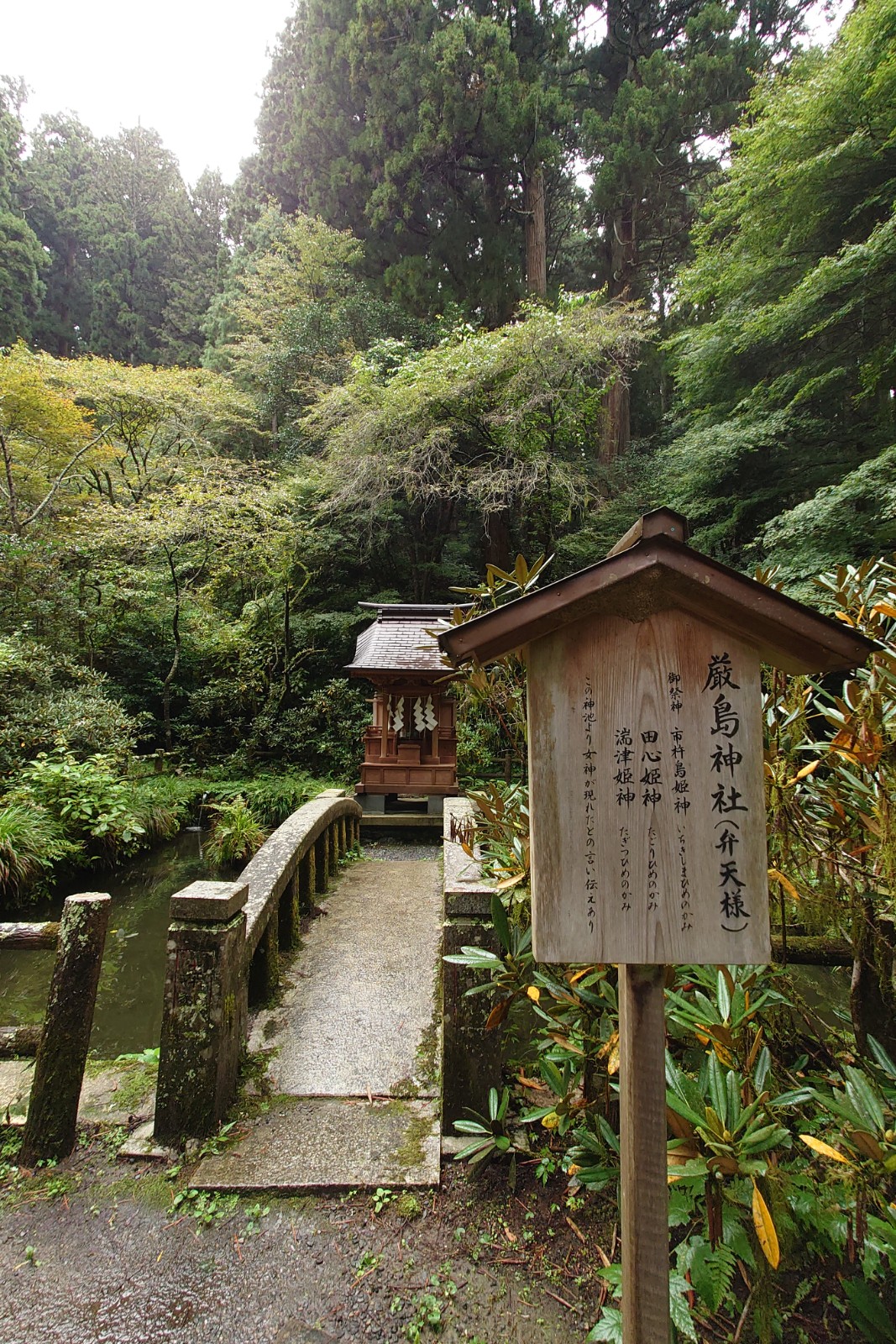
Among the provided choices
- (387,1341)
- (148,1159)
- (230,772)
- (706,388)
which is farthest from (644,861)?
(706,388)

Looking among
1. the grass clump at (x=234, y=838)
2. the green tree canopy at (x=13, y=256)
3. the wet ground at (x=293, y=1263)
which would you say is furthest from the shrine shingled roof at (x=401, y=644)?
the green tree canopy at (x=13, y=256)

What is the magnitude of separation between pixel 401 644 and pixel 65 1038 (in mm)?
6938

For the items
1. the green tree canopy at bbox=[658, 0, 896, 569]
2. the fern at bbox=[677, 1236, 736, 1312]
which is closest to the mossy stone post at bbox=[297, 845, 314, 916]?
the fern at bbox=[677, 1236, 736, 1312]

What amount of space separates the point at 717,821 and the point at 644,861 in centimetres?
21

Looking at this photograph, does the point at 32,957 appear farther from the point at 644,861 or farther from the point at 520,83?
the point at 520,83

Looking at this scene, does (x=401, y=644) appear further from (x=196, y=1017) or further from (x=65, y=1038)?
(x=65, y=1038)

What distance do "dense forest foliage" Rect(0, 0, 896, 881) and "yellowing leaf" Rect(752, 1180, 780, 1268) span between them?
5602mm

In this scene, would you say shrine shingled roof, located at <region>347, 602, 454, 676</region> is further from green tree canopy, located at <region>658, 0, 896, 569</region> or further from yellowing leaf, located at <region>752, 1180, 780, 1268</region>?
yellowing leaf, located at <region>752, 1180, 780, 1268</region>

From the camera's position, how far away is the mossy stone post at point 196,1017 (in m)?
2.40

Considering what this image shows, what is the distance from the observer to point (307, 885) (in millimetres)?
4801

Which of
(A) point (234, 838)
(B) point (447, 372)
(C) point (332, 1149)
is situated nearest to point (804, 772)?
(C) point (332, 1149)

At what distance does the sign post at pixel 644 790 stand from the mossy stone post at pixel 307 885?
3635mm

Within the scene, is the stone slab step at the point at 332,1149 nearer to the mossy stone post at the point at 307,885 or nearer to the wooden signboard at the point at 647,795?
the wooden signboard at the point at 647,795

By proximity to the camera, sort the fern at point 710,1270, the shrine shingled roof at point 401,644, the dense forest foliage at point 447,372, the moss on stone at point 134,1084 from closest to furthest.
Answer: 1. the fern at point 710,1270
2. the moss on stone at point 134,1084
3. the dense forest foliage at point 447,372
4. the shrine shingled roof at point 401,644
